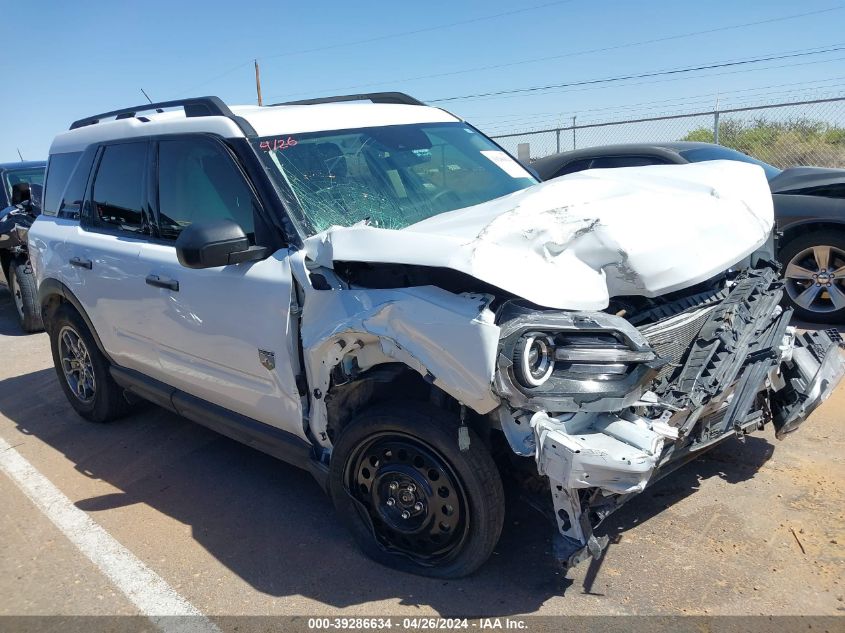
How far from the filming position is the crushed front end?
2414 mm

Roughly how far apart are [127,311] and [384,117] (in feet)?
6.33

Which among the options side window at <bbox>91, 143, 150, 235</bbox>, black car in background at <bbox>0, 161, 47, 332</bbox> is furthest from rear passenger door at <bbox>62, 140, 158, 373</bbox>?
black car in background at <bbox>0, 161, 47, 332</bbox>

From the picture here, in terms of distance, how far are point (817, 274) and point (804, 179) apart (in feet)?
3.04

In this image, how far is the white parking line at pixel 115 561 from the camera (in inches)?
120

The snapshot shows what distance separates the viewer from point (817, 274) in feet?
20.5

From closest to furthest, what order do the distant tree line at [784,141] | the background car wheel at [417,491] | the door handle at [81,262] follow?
the background car wheel at [417,491] < the door handle at [81,262] < the distant tree line at [784,141]

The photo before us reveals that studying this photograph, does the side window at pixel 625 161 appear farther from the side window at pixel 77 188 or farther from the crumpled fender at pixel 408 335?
the crumpled fender at pixel 408 335

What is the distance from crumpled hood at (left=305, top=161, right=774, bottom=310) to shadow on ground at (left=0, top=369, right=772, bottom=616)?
4.14ft

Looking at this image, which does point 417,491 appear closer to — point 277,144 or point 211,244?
point 211,244

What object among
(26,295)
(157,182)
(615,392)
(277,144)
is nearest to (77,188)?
(157,182)

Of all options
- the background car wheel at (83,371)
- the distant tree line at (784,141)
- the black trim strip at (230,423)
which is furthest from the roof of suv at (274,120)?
the distant tree line at (784,141)

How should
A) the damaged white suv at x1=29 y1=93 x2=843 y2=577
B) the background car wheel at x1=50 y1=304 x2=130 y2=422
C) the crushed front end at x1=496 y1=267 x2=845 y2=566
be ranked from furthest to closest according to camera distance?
the background car wheel at x1=50 y1=304 x2=130 y2=422 → the damaged white suv at x1=29 y1=93 x2=843 y2=577 → the crushed front end at x1=496 y1=267 x2=845 y2=566

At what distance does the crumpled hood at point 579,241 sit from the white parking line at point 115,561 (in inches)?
64.6

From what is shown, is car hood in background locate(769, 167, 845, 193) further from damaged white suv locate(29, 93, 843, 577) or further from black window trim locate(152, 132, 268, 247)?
black window trim locate(152, 132, 268, 247)
